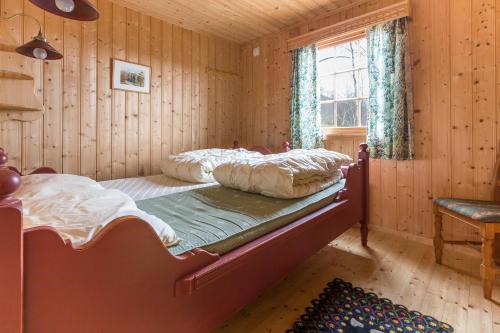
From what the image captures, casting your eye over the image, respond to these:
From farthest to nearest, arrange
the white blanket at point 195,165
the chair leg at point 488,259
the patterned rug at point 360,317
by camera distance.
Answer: the white blanket at point 195,165 → the chair leg at point 488,259 → the patterned rug at point 360,317

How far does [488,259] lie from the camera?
5.38 feet

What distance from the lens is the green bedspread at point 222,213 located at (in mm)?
1106

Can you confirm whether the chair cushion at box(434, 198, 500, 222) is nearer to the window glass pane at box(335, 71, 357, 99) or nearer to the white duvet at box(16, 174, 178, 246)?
the window glass pane at box(335, 71, 357, 99)

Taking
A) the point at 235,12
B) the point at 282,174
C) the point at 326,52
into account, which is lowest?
the point at 282,174

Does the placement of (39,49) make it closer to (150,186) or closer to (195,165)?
(150,186)

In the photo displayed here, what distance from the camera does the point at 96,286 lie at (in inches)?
29.2

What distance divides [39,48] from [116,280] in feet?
4.94

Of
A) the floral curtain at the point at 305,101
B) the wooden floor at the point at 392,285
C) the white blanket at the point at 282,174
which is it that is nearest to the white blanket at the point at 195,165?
the white blanket at the point at 282,174

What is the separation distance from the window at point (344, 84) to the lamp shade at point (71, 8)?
2451mm

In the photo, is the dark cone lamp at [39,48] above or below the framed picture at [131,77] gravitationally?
below

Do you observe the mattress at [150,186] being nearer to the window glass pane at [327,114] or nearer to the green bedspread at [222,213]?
the green bedspread at [222,213]

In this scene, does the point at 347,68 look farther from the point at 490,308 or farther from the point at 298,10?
the point at 490,308

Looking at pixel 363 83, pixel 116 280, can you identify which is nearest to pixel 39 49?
pixel 116 280

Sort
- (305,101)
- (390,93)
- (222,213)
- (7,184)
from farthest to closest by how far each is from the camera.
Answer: (305,101)
(390,93)
(222,213)
(7,184)
